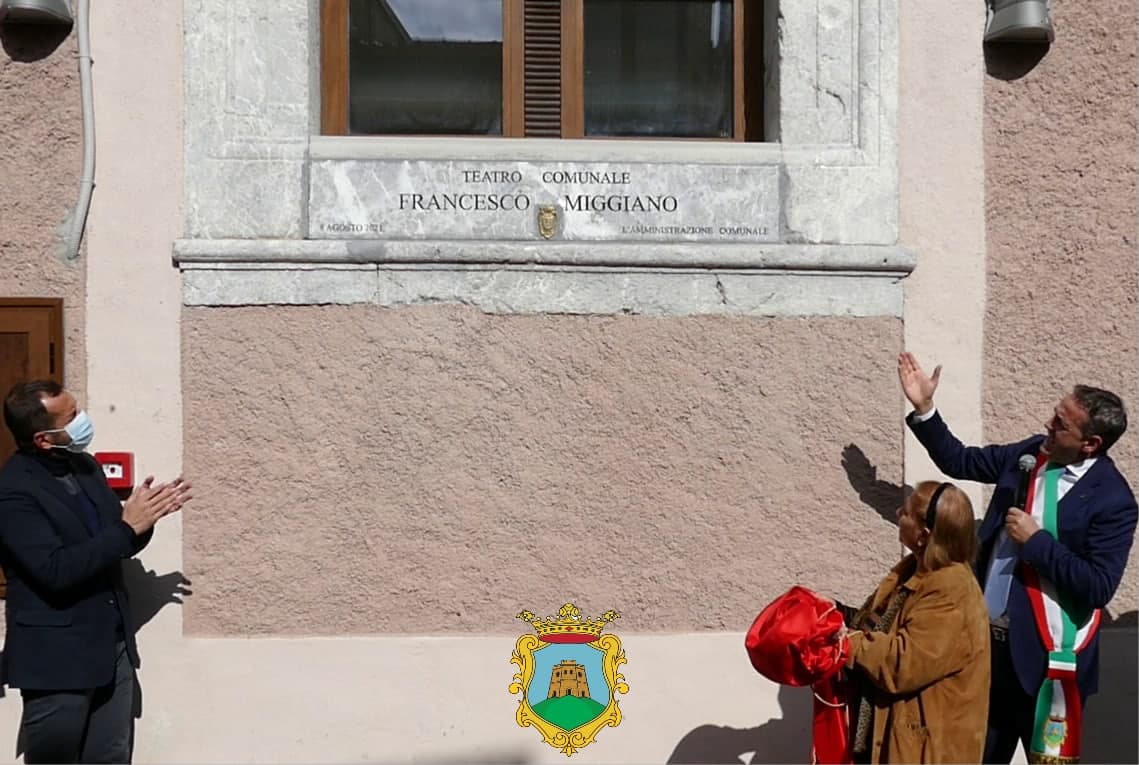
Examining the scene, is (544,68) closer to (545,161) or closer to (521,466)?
(545,161)

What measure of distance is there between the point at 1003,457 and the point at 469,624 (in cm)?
205

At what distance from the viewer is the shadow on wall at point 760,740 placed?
4.92 meters

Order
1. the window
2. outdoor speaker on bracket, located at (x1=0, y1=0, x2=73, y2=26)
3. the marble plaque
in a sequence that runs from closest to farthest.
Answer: outdoor speaker on bracket, located at (x1=0, y1=0, x2=73, y2=26), the marble plaque, the window

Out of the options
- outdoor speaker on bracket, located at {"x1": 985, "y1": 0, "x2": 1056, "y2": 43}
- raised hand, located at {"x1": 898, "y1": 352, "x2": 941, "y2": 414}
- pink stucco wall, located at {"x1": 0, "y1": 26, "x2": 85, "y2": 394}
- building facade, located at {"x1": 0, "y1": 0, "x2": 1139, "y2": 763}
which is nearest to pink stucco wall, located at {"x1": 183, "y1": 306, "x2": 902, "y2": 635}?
building facade, located at {"x1": 0, "y1": 0, "x2": 1139, "y2": 763}

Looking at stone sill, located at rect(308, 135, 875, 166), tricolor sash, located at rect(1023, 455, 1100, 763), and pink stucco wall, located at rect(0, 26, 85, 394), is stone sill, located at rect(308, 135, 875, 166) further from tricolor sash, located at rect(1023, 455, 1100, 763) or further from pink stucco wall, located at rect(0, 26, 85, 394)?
tricolor sash, located at rect(1023, 455, 1100, 763)

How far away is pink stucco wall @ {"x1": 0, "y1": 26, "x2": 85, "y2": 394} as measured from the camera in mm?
4840

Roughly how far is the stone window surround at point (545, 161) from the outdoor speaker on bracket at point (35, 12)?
0.44 meters

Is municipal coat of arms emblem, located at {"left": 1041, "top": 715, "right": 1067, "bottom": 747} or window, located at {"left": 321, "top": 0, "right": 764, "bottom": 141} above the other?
window, located at {"left": 321, "top": 0, "right": 764, "bottom": 141}

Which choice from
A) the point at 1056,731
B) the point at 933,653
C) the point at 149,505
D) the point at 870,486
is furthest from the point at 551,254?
the point at 1056,731

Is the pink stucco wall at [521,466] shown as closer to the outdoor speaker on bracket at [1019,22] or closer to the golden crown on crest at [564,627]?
the golden crown on crest at [564,627]

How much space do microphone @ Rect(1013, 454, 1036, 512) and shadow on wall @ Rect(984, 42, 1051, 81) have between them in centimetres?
161

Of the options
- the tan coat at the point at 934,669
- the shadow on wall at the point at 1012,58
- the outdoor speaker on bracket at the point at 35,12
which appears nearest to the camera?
the tan coat at the point at 934,669

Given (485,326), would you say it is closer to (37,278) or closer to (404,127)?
(404,127)

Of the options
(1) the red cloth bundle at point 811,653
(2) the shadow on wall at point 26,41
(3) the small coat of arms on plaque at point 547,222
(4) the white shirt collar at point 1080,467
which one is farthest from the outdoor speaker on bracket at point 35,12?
(4) the white shirt collar at point 1080,467
